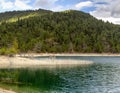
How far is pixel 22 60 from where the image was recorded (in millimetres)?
128750

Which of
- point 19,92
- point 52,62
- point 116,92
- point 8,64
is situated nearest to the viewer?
point 19,92

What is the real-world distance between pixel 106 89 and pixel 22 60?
216 ft

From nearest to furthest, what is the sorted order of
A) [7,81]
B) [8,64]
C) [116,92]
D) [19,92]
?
1. [19,92]
2. [116,92]
3. [7,81]
4. [8,64]

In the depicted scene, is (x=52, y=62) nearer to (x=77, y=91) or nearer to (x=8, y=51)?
(x=8, y=51)

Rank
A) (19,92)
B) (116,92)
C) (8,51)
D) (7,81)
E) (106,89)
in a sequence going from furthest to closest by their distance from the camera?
(8,51), (7,81), (106,89), (116,92), (19,92)

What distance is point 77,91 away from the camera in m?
64.6

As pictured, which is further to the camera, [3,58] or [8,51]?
[8,51]

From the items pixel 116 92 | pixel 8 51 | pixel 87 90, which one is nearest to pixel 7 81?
pixel 87 90

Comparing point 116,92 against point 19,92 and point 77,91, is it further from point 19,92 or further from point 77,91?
point 19,92

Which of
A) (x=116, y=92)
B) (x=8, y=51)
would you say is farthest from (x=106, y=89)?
(x=8, y=51)

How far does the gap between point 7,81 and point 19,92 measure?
16120mm

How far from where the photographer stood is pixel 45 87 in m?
68.7

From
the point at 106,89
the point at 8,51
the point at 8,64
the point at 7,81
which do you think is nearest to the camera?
the point at 106,89

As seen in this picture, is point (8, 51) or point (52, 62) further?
point (8, 51)
